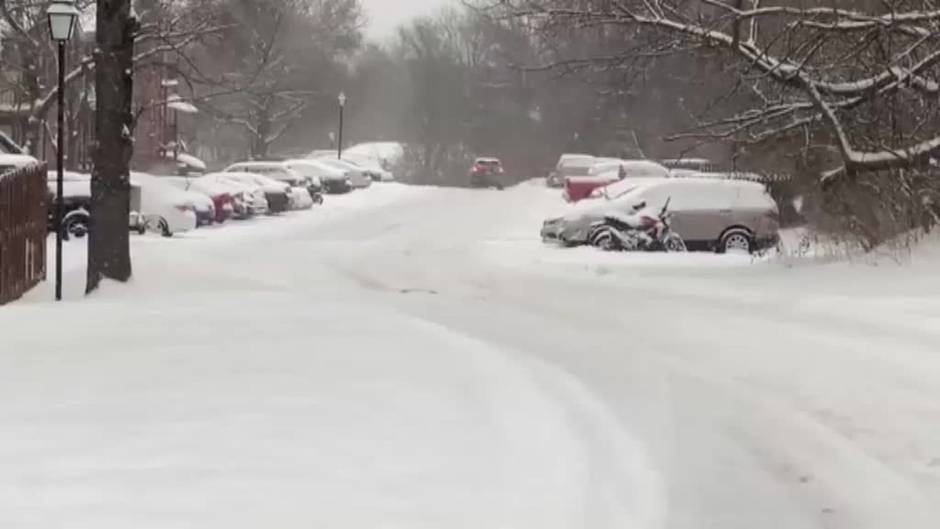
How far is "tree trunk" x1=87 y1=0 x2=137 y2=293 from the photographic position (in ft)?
49.3

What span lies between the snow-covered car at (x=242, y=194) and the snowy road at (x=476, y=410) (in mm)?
19026

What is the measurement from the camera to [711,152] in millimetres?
37438

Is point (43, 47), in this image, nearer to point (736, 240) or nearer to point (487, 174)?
point (736, 240)

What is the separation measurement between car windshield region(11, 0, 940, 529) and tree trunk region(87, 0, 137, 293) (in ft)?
0.13

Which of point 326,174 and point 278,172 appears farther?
point 326,174

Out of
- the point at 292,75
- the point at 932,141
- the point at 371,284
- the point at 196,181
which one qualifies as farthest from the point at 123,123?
the point at 292,75

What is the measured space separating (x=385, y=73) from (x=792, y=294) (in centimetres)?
8994

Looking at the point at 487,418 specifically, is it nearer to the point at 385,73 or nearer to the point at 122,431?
the point at 122,431

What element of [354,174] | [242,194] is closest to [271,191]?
[242,194]

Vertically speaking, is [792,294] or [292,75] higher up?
[292,75]

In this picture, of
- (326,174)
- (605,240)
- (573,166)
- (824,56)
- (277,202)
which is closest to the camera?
(824,56)

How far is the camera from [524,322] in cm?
1316

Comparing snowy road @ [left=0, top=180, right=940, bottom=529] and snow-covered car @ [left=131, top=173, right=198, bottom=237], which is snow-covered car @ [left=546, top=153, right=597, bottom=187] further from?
snowy road @ [left=0, top=180, right=940, bottom=529]

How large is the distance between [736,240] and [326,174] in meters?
28.6
